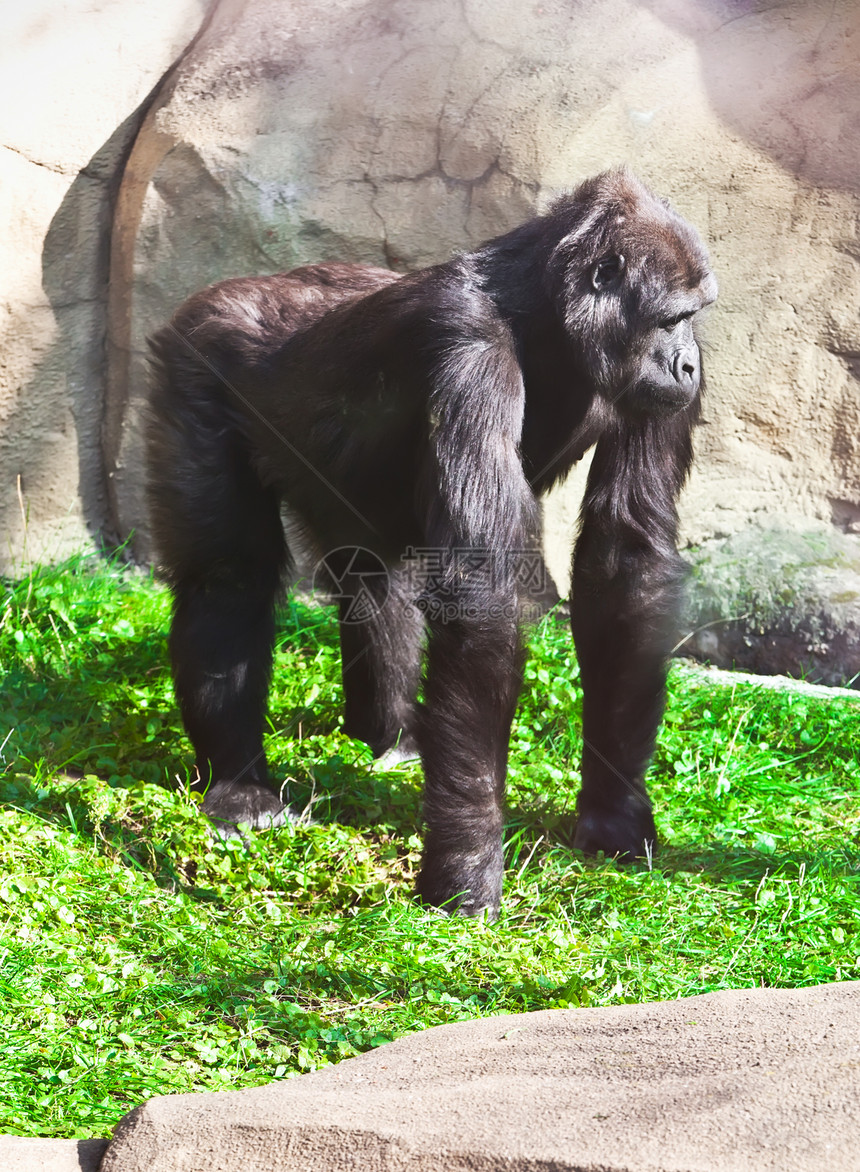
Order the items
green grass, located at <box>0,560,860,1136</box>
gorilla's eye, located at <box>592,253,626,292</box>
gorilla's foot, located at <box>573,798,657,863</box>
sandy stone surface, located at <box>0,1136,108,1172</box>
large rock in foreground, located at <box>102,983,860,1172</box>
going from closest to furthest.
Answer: large rock in foreground, located at <box>102,983,860,1172</box>, sandy stone surface, located at <box>0,1136,108,1172</box>, green grass, located at <box>0,560,860,1136</box>, gorilla's eye, located at <box>592,253,626,292</box>, gorilla's foot, located at <box>573,798,657,863</box>

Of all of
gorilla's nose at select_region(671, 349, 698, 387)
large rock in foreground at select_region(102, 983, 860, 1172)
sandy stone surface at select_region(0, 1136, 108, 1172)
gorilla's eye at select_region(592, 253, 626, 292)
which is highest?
gorilla's eye at select_region(592, 253, 626, 292)

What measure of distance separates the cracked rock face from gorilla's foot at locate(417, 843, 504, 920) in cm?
199

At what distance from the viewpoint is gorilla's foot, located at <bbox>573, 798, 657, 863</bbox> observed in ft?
10.8

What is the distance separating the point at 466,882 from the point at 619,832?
0.59 meters

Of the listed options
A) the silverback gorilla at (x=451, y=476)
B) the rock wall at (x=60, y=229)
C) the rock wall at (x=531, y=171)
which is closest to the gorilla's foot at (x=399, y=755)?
the silverback gorilla at (x=451, y=476)

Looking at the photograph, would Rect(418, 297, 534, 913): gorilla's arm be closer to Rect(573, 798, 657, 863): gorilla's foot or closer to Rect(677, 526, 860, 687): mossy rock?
Rect(573, 798, 657, 863): gorilla's foot

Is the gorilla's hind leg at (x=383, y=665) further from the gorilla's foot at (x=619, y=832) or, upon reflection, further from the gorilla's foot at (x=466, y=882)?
the gorilla's foot at (x=466, y=882)

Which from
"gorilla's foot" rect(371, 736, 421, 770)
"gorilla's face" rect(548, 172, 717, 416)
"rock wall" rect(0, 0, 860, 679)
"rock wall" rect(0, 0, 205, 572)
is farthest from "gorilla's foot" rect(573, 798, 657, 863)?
"rock wall" rect(0, 0, 205, 572)

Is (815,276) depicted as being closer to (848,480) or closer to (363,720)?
(848,480)

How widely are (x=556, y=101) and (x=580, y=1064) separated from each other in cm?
382

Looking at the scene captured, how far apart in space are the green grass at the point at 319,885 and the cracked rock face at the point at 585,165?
1.11 meters

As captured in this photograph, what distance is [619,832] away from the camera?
3299 millimetres

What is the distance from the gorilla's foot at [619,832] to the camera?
3285 mm

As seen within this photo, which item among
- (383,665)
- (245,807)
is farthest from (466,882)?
(383,665)
